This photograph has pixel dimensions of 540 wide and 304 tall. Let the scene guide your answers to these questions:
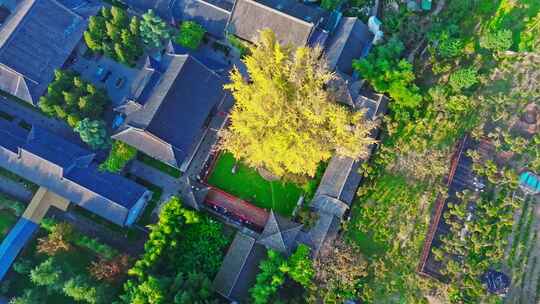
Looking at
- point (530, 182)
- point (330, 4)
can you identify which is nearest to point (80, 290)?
point (330, 4)

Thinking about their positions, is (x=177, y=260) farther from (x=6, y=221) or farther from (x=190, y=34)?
(x=190, y=34)

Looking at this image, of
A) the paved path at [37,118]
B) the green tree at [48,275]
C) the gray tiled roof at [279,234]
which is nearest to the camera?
the green tree at [48,275]

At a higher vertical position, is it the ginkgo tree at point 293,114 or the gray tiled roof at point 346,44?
the gray tiled roof at point 346,44

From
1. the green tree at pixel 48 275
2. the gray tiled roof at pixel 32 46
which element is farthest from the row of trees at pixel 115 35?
the green tree at pixel 48 275

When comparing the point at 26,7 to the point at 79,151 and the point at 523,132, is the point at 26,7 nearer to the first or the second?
the point at 79,151

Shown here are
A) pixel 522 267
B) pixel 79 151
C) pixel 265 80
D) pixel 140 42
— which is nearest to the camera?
pixel 265 80

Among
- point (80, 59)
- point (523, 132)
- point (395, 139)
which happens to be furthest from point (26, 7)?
point (523, 132)

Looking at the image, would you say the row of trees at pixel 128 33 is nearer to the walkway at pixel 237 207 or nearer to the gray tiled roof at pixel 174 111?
the gray tiled roof at pixel 174 111
